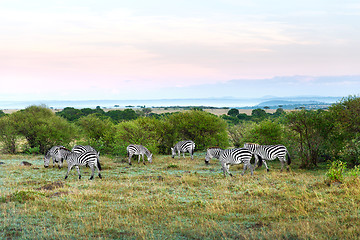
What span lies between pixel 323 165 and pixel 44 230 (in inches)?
842

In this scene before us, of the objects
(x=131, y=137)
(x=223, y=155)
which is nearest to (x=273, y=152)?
(x=223, y=155)

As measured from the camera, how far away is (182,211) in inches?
421

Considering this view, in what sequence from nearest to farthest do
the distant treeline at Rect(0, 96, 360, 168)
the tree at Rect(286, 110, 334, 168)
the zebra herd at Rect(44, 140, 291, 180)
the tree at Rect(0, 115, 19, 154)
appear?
the zebra herd at Rect(44, 140, 291, 180)
the distant treeline at Rect(0, 96, 360, 168)
the tree at Rect(286, 110, 334, 168)
the tree at Rect(0, 115, 19, 154)

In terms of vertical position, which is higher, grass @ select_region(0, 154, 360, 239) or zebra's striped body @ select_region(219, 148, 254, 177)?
zebra's striped body @ select_region(219, 148, 254, 177)

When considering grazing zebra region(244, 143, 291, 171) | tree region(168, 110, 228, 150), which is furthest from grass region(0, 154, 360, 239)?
tree region(168, 110, 228, 150)

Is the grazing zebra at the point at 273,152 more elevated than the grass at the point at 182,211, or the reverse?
the grazing zebra at the point at 273,152

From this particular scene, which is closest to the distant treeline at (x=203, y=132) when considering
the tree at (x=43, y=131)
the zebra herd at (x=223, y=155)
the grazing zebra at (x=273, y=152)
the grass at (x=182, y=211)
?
the tree at (x=43, y=131)

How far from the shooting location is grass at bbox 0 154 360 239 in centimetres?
840

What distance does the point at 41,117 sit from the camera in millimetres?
38219

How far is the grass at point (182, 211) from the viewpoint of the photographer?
8398 millimetres

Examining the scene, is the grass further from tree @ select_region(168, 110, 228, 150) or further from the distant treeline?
tree @ select_region(168, 110, 228, 150)

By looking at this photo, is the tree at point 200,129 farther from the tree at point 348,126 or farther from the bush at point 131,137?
the tree at point 348,126

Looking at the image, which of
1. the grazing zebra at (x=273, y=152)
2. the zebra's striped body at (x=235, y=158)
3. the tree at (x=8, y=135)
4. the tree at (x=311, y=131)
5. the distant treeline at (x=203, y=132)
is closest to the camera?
the zebra's striped body at (x=235, y=158)

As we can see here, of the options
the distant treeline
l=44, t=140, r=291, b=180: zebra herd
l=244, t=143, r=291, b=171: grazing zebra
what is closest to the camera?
l=44, t=140, r=291, b=180: zebra herd
